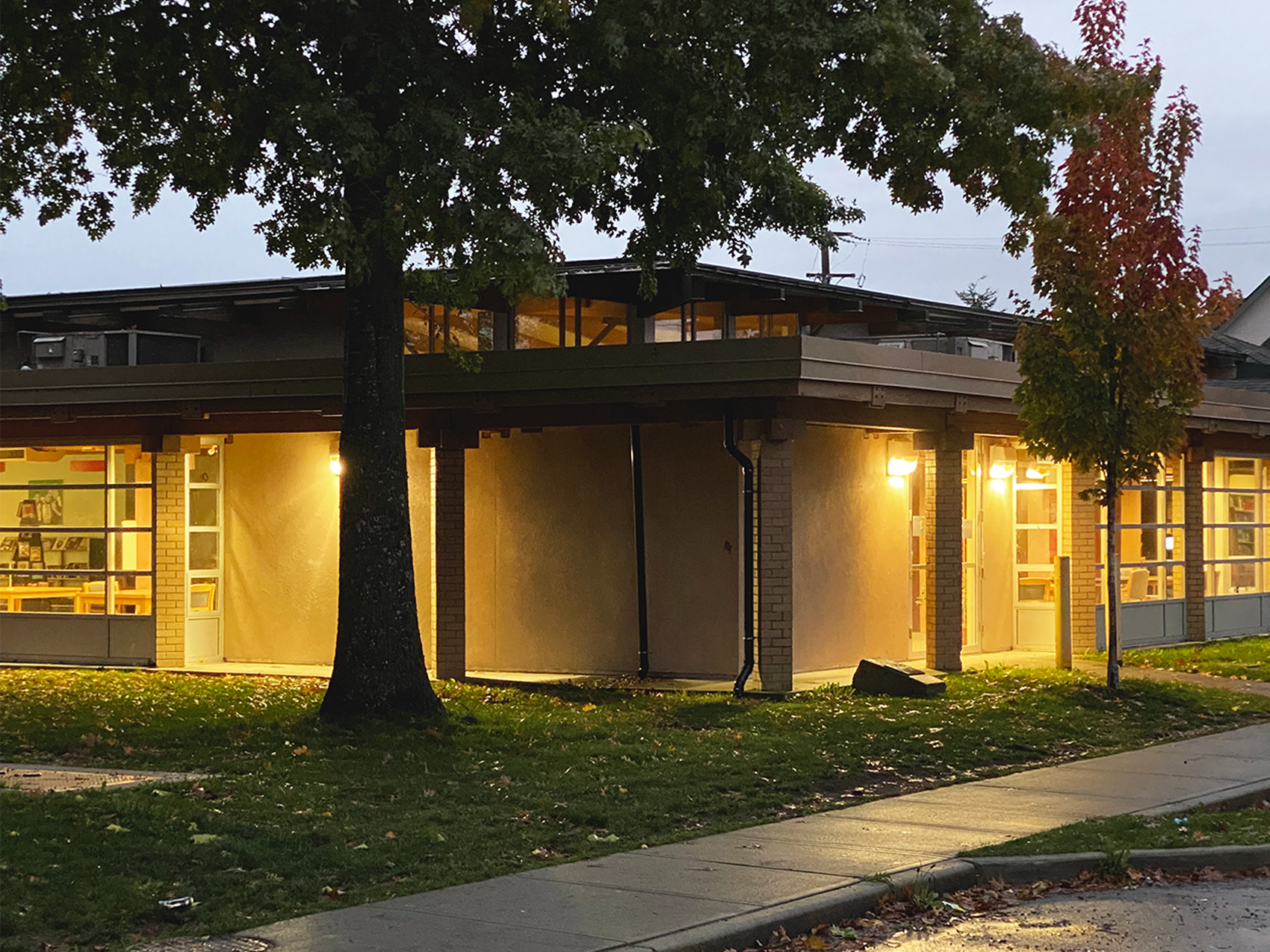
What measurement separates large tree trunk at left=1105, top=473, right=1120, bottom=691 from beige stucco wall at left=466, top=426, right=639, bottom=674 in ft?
17.7

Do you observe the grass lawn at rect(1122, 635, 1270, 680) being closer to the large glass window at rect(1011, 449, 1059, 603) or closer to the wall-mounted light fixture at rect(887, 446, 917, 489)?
the large glass window at rect(1011, 449, 1059, 603)

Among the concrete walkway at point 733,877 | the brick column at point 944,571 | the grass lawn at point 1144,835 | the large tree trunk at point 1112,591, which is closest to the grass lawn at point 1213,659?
the large tree trunk at point 1112,591

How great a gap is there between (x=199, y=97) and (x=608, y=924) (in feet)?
34.5

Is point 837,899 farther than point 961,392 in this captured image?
No

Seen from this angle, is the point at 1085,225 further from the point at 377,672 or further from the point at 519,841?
the point at 519,841

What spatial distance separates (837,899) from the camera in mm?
8680

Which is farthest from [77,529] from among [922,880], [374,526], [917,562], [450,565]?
[922,880]

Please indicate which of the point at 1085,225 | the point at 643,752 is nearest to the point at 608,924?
the point at 643,752

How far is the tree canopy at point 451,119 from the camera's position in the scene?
14391 mm

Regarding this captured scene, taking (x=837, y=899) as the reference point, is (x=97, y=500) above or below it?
above

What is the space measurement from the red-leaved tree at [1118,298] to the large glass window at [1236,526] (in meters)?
8.53

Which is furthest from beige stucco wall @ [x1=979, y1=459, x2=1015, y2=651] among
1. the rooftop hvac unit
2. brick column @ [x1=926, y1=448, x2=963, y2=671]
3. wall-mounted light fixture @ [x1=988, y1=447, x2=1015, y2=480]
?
the rooftop hvac unit

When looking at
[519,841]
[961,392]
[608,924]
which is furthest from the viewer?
[961,392]

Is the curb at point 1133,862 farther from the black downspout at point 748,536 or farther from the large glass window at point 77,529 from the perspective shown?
the large glass window at point 77,529
